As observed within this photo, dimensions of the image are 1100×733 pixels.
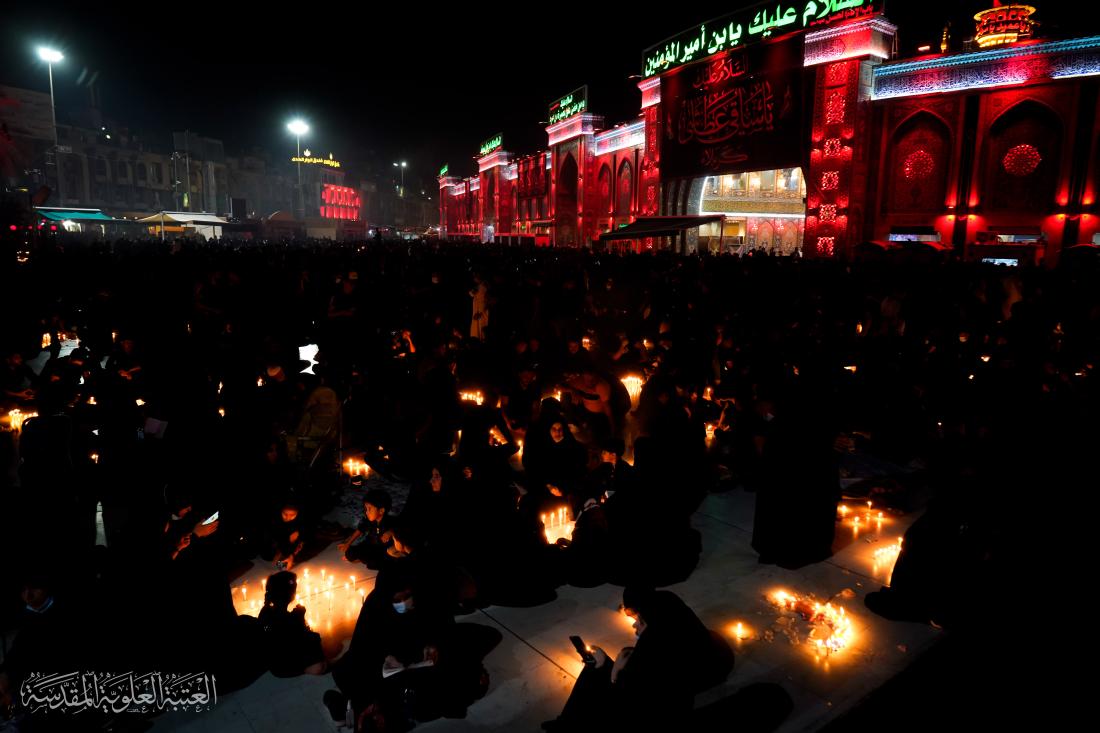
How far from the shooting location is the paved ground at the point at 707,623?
3.86 m

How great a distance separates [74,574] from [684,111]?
30.7m

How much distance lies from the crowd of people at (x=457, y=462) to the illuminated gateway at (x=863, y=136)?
1143 cm

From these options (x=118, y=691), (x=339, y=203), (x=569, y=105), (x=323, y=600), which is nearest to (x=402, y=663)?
(x=323, y=600)

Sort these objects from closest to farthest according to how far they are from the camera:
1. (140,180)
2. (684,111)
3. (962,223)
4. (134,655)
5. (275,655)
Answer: (134,655) → (275,655) → (962,223) → (684,111) → (140,180)

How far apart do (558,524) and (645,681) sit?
2684mm

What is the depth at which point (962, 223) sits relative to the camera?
70.7 ft

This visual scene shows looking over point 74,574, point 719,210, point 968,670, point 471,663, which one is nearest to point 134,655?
point 74,574

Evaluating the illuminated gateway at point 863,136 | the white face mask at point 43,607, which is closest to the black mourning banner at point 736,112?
the illuminated gateway at point 863,136

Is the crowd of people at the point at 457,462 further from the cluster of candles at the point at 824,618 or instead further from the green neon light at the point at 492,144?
the green neon light at the point at 492,144

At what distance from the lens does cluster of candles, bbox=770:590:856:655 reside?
454 cm

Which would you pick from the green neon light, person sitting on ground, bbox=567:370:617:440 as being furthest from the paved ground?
the green neon light

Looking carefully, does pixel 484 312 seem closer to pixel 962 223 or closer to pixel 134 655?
pixel 134 655

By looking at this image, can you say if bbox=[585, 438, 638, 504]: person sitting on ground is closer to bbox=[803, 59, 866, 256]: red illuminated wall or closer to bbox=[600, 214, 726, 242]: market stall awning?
bbox=[600, 214, 726, 242]: market stall awning

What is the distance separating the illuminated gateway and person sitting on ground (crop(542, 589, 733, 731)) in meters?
17.5
